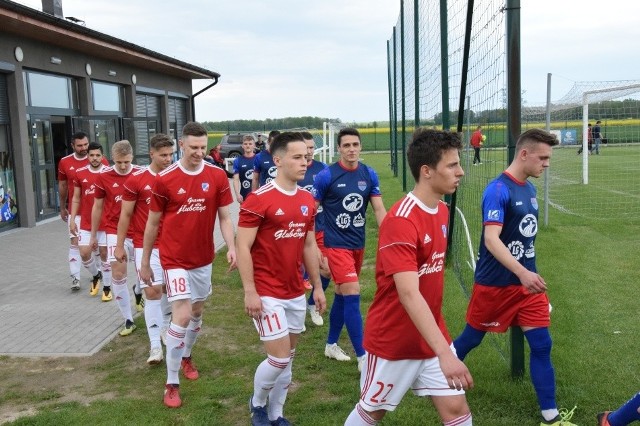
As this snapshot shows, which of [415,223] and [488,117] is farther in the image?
[488,117]

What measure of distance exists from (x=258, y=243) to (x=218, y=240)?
916cm

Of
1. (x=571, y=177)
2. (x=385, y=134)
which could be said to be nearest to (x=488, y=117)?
(x=571, y=177)

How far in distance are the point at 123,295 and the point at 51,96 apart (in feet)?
38.3

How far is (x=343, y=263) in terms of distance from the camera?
19.2 ft

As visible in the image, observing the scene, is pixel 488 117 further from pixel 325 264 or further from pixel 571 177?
pixel 571 177

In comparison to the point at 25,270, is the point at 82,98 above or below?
above

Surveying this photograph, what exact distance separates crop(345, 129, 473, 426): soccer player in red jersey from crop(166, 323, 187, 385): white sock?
2.10 meters

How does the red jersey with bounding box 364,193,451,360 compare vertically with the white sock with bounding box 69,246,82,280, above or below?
above

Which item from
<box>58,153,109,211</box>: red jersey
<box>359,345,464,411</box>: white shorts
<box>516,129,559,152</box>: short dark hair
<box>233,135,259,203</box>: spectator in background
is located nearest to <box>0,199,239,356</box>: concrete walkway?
<box>58,153,109,211</box>: red jersey

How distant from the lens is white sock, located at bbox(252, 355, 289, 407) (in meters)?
4.30

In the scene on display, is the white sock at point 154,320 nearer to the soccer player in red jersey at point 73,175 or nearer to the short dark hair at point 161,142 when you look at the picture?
the short dark hair at point 161,142

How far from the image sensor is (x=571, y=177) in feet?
77.7

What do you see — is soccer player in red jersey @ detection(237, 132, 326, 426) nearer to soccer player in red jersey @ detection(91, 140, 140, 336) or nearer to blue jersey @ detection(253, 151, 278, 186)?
soccer player in red jersey @ detection(91, 140, 140, 336)

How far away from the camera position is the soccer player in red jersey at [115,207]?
6.90 meters
